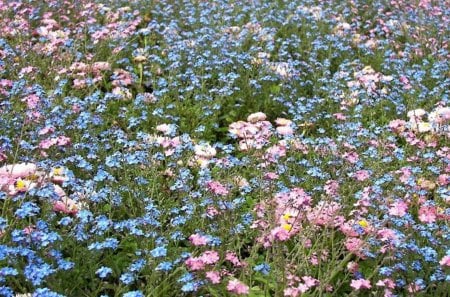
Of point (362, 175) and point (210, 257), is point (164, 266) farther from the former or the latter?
point (362, 175)

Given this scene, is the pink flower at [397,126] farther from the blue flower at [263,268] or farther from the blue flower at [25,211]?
the blue flower at [25,211]

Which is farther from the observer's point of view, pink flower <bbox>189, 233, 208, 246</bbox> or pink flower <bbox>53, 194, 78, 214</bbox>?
pink flower <bbox>53, 194, 78, 214</bbox>

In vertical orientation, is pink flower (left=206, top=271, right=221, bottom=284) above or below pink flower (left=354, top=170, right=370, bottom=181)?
above

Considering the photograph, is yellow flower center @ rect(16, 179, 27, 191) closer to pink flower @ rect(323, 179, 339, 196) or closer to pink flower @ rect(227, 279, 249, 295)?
pink flower @ rect(227, 279, 249, 295)

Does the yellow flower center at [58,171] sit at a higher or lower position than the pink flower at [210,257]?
lower

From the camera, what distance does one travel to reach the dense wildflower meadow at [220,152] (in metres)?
3.00

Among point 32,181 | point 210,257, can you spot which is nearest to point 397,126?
point 210,257

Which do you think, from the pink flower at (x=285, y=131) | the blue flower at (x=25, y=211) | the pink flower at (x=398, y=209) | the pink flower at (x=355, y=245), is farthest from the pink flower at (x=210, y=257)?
the pink flower at (x=285, y=131)

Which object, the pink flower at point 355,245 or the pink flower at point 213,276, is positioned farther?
the pink flower at point 355,245

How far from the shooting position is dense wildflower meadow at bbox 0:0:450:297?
3.00 metres

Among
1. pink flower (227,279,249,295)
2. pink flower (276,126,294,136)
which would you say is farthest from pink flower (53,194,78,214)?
pink flower (276,126,294,136)

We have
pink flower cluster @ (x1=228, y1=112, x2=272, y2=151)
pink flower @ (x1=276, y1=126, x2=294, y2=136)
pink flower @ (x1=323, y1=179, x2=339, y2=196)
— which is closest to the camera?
pink flower @ (x1=323, y1=179, x2=339, y2=196)

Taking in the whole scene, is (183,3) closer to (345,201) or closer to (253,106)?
(253,106)

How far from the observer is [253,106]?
532 centimetres
